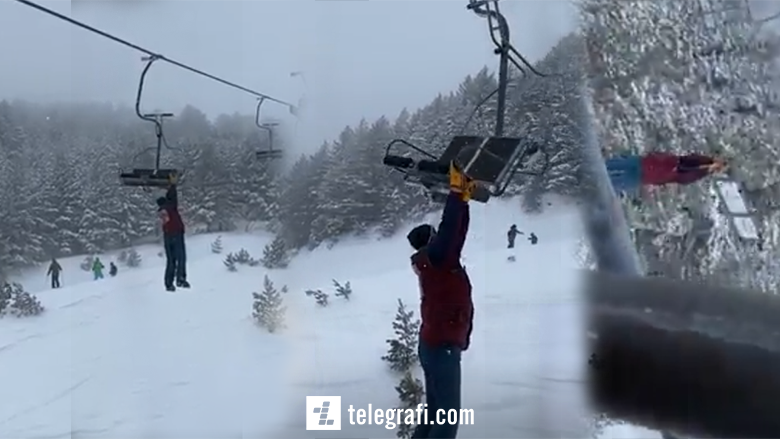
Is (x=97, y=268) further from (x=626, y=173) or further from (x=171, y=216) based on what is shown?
(x=626, y=173)

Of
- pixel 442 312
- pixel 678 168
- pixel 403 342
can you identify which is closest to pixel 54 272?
pixel 403 342

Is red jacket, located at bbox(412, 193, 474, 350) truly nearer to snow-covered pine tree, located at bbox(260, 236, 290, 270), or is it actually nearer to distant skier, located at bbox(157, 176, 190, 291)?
snow-covered pine tree, located at bbox(260, 236, 290, 270)

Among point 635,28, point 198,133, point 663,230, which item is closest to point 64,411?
point 198,133

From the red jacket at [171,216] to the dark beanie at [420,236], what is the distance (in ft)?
2.04

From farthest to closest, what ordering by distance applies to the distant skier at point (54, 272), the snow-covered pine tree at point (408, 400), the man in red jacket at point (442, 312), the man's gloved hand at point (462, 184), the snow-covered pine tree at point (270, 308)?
the distant skier at point (54, 272) < the snow-covered pine tree at point (270, 308) < the snow-covered pine tree at point (408, 400) < the man in red jacket at point (442, 312) < the man's gloved hand at point (462, 184)

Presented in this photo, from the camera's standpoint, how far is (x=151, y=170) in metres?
1.99

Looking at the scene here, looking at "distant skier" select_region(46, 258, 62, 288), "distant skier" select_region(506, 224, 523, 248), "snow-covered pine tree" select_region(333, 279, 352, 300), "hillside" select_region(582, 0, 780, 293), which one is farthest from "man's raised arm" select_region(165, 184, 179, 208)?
"hillside" select_region(582, 0, 780, 293)

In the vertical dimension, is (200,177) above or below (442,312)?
above

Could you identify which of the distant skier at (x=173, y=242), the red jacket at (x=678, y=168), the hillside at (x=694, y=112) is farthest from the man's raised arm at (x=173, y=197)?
the red jacket at (x=678, y=168)

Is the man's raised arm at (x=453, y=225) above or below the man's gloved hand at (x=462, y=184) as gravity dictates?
below

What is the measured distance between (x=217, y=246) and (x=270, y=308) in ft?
0.71

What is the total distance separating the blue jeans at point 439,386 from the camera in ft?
5.67

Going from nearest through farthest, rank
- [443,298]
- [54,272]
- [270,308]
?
[443,298]
[270,308]
[54,272]

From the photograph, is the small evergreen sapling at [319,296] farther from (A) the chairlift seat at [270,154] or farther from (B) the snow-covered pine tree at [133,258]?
(B) the snow-covered pine tree at [133,258]
